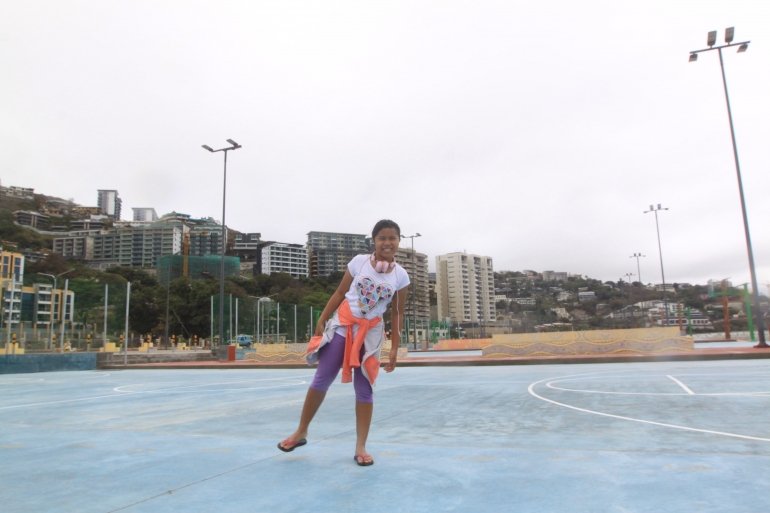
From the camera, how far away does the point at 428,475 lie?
108 inches

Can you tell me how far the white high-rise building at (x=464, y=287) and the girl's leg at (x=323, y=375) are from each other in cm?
13946

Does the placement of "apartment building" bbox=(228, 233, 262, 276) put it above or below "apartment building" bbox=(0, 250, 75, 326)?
above

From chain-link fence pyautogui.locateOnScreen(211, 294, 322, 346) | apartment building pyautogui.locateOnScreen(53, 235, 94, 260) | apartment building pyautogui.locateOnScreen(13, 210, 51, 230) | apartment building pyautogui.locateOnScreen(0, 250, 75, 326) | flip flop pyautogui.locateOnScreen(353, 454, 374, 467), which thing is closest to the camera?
flip flop pyautogui.locateOnScreen(353, 454, 374, 467)

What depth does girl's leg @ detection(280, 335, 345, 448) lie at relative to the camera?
338 centimetres

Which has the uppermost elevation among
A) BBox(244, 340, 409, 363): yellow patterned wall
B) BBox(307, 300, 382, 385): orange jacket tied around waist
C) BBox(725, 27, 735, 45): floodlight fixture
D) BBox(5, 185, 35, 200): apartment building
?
BBox(5, 185, 35, 200): apartment building

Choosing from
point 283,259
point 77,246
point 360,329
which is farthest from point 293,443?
point 283,259

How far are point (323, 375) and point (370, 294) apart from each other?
63cm

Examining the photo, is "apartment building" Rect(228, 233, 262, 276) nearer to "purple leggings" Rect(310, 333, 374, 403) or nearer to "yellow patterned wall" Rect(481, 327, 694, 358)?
"yellow patterned wall" Rect(481, 327, 694, 358)

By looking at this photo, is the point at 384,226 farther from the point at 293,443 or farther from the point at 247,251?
the point at 247,251

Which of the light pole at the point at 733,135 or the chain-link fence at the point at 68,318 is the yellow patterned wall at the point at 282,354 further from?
the light pole at the point at 733,135

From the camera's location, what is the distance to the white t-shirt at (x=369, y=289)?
10.9 ft

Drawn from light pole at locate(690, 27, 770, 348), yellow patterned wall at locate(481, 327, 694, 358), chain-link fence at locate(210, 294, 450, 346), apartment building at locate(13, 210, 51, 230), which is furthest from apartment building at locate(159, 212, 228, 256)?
light pole at locate(690, 27, 770, 348)

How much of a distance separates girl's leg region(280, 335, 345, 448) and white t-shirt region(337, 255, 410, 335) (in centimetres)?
11

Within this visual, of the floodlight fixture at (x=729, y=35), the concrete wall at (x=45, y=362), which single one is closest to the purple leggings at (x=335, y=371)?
the concrete wall at (x=45, y=362)
